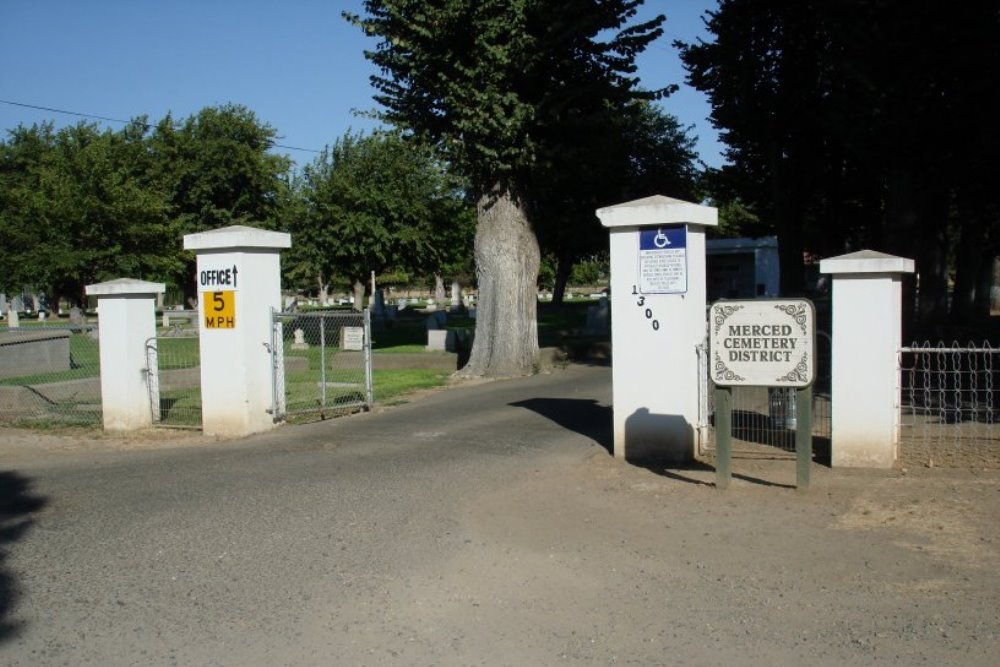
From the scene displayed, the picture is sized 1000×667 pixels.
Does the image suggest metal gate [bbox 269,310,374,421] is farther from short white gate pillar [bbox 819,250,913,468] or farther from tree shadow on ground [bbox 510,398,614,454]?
short white gate pillar [bbox 819,250,913,468]

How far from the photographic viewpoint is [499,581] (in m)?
6.13

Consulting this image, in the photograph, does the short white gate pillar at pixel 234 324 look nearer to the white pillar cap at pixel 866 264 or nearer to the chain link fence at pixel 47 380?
the chain link fence at pixel 47 380

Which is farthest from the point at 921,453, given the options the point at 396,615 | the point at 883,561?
the point at 396,615

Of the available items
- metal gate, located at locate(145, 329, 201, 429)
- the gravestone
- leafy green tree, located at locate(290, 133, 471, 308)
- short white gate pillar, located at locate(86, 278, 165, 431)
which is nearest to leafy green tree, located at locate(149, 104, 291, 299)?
leafy green tree, located at locate(290, 133, 471, 308)

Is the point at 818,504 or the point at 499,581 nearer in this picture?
the point at 499,581

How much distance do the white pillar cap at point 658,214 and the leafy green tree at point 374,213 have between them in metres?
24.0

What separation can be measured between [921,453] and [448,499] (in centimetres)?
490

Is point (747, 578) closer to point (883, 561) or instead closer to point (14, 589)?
point (883, 561)

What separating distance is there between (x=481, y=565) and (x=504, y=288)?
12576 mm

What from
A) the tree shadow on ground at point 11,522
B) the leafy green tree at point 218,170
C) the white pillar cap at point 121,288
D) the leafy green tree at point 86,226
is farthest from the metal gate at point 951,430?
the leafy green tree at point 218,170

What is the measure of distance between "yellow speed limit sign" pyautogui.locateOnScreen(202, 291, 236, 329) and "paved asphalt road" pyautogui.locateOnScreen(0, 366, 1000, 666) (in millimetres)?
2165

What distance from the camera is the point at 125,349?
41.6ft

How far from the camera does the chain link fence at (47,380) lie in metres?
14.2

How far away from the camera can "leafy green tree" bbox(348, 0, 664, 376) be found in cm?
1680
